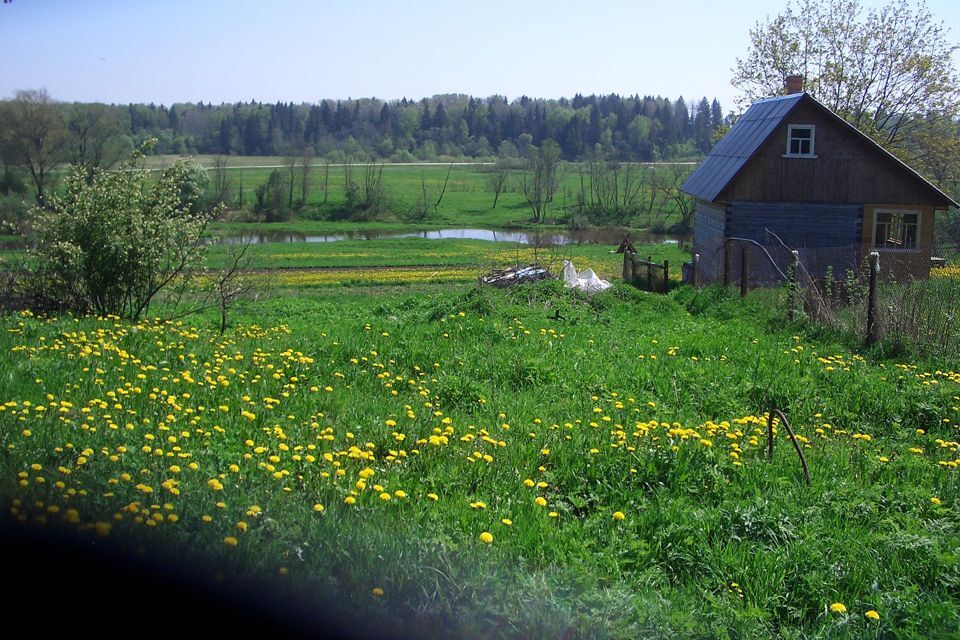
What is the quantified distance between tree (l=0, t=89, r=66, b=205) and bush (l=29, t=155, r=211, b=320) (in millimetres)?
38720

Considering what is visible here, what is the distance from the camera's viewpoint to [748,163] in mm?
26344

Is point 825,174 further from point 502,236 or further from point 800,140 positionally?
point 502,236

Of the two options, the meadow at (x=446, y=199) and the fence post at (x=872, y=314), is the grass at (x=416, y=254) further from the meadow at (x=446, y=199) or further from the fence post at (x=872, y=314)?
the fence post at (x=872, y=314)

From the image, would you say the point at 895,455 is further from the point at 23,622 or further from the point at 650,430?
the point at 23,622

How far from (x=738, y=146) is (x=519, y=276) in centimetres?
1123

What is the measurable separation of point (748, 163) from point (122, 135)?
51.2 metres

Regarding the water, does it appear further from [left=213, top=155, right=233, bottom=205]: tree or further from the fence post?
the fence post

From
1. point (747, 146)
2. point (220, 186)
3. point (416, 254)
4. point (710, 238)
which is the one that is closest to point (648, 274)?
point (710, 238)

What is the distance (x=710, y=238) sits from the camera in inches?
1144

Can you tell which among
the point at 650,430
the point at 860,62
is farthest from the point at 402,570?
the point at 860,62

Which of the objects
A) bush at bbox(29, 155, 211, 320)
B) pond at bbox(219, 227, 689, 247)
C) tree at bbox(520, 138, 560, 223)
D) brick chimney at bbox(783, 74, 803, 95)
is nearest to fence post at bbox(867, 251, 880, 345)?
bush at bbox(29, 155, 211, 320)

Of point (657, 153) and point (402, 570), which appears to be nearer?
point (402, 570)

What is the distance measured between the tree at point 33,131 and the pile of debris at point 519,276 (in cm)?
3693

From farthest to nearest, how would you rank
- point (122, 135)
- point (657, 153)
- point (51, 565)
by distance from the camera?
point (657, 153) < point (122, 135) < point (51, 565)
